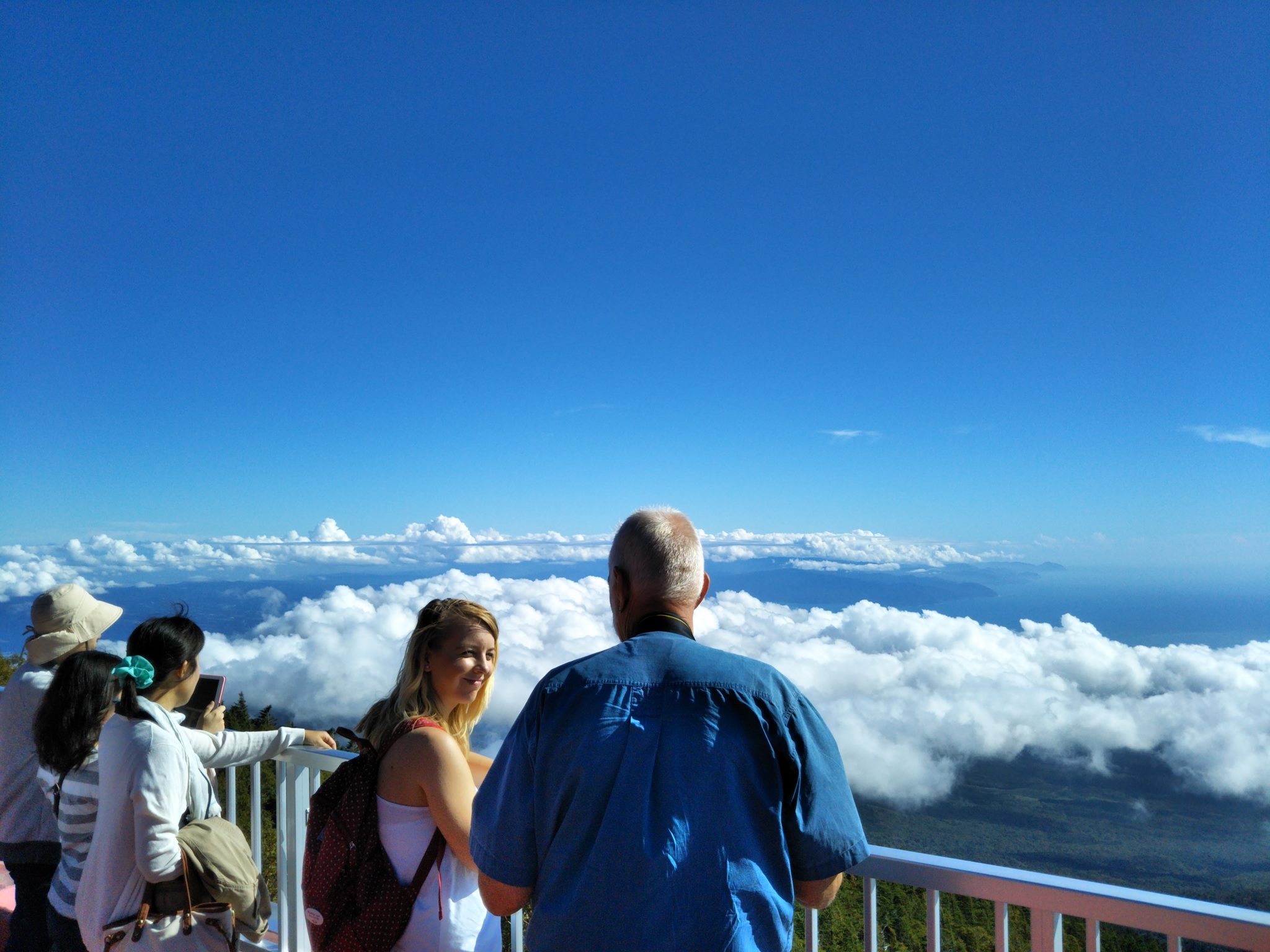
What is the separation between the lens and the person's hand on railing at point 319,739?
2.76m

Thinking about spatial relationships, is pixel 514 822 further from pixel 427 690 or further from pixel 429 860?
pixel 427 690

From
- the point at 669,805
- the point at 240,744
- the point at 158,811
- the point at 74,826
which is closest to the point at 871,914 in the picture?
the point at 669,805

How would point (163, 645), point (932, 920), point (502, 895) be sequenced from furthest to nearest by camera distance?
point (163, 645) → point (932, 920) → point (502, 895)

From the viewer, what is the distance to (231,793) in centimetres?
296

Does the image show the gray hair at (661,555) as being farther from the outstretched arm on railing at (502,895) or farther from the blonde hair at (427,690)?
the blonde hair at (427,690)

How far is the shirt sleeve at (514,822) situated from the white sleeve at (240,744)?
1.45m

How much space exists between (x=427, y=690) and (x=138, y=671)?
791 mm

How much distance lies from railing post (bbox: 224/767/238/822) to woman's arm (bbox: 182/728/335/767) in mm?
200

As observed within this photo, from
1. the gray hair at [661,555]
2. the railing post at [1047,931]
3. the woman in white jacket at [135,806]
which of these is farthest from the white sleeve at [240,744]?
the railing post at [1047,931]

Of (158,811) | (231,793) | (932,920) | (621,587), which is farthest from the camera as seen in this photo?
(231,793)

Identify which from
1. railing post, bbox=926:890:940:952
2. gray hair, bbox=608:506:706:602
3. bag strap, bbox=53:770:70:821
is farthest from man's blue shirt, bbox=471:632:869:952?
bag strap, bbox=53:770:70:821

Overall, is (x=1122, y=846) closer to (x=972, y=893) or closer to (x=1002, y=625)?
(x=1002, y=625)

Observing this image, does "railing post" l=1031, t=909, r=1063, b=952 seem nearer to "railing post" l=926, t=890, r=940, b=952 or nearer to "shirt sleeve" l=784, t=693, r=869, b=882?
"railing post" l=926, t=890, r=940, b=952

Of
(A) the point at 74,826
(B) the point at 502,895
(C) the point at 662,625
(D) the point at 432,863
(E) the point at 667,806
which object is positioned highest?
(C) the point at 662,625
